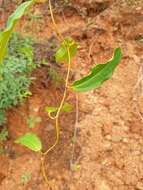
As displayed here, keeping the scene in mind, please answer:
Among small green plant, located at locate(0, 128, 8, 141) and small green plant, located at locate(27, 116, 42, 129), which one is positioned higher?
small green plant, located at locate(27, 116, 42, 129)

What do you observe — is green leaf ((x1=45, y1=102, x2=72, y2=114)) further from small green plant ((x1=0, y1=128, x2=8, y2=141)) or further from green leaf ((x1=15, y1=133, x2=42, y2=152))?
small green plant ((x1=0, y1=128, x2=8, y2=141))

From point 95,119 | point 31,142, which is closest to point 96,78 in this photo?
point 31,142

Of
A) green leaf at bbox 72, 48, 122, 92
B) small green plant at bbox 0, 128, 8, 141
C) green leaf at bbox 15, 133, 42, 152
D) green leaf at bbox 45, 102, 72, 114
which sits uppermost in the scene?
green leaf at bbox 72, 48, 122, 92

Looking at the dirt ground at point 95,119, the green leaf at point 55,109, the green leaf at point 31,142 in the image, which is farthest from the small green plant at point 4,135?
the green leaf at point 31,142

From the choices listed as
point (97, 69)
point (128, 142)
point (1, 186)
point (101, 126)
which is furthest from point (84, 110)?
point (97, 69)

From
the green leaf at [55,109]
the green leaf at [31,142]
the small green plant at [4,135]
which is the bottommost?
the small green plant at [4,135]

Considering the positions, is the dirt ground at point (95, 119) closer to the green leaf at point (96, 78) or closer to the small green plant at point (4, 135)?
the small green plant at point (4, 135)

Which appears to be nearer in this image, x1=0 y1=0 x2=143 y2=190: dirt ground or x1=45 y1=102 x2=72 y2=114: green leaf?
x1=45 y1=102 x2=72 y2=114: green leaf

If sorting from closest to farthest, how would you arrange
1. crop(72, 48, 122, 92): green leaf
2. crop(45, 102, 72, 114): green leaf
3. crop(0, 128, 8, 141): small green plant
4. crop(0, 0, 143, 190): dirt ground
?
crop(72, 48, 122, 92): green leaf, crop(45, 102, 72, 114): green leaf, crop(0, 0, 143, 190): dirt ground, crop(0, 128, 8, 141): small green plant

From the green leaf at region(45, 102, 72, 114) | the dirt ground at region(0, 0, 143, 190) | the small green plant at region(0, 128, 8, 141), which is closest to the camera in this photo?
the green leaf at region(45, 102, 72, 114)

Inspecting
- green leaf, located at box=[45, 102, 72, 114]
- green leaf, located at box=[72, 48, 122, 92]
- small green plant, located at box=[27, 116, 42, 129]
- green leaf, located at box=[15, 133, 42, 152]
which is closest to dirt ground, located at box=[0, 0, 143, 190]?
small green plant, located at box=[27, 116, 42, 129]
